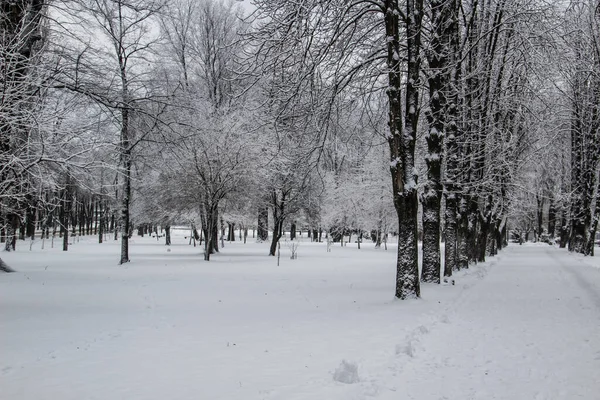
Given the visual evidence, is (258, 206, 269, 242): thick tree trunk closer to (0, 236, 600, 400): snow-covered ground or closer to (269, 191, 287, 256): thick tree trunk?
(269, 191, 287, 256): thick tree trunk

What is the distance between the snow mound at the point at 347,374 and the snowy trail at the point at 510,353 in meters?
0.45

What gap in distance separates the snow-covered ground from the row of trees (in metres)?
2.17

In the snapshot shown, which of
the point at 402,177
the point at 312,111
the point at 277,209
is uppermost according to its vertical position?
the point at 312,111

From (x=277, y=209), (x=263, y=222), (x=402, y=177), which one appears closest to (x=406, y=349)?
(x=402, y=177)

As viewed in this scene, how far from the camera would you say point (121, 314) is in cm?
895

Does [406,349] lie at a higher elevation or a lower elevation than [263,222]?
lower

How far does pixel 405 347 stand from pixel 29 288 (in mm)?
10841

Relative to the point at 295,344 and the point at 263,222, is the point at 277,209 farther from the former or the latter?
the point at 295,344

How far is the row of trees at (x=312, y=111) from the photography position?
985 cm

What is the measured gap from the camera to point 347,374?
4.93 m

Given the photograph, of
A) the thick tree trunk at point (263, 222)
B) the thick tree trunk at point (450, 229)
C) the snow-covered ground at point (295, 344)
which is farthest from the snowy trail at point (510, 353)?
the thick tree trunk at point (263, 222)

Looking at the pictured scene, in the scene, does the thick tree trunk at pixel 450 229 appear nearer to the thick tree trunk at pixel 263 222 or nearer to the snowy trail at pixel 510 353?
the snowy trail at pixel 510 353

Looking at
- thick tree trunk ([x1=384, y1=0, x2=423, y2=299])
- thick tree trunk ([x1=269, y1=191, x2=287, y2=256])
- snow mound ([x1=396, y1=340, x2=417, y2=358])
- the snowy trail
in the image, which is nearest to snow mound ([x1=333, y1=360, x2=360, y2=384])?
the snowy trail

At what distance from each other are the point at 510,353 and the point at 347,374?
9.02 feet
